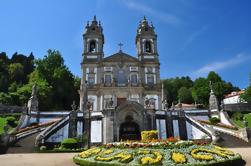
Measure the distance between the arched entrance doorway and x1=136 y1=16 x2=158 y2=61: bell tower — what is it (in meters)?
20.7

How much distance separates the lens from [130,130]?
2808 centimetres

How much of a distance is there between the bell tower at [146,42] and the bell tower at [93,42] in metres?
7.59

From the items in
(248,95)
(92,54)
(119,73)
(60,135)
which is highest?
(92,54)

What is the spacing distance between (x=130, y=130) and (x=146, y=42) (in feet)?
81.6

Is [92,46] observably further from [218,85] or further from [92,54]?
[218,85]

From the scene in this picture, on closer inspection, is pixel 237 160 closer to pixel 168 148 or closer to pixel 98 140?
pixel 168 148

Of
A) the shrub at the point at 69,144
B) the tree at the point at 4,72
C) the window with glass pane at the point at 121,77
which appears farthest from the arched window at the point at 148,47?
the tree at the point at 4,72

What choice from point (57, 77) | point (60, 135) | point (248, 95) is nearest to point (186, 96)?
point (248, 95)

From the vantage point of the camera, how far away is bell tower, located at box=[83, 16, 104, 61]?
45650mm

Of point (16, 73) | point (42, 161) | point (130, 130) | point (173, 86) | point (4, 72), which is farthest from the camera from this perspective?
point (173, 86)

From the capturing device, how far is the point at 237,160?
12.2 meters

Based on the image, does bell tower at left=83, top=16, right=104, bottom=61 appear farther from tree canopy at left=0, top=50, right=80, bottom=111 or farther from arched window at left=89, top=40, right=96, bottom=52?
tree canopy at left=0, top=50, right=80, bottom=111

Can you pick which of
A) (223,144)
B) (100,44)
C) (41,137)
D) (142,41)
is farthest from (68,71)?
(223,144)

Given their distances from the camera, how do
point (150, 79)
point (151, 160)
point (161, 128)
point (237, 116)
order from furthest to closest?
point (150, 79), point (237, 116), point (161, 128), point (151, 160)
